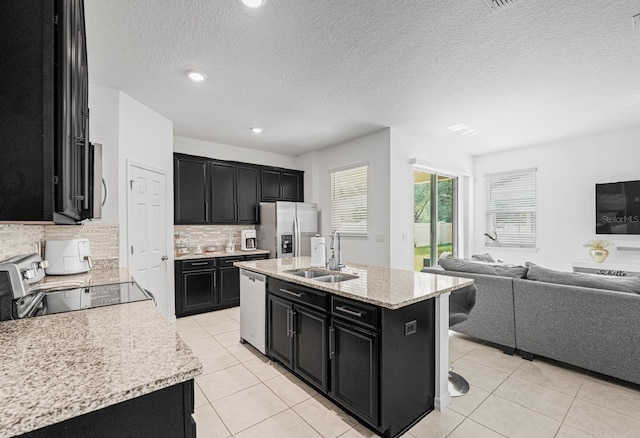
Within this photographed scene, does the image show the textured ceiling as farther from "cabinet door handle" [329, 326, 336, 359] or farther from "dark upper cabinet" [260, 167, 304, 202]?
"cabinet door handle" [329, 326, 336, 359]

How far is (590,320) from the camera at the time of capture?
2.54m

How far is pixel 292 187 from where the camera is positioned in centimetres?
604

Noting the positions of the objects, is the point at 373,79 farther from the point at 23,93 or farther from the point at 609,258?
the point at 609,258

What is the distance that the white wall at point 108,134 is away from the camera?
10.1 ft

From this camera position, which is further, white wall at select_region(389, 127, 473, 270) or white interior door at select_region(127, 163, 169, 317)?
white wall at select_region(389, 127, 473, 270)

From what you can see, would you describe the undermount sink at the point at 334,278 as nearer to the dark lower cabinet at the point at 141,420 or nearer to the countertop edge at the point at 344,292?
the countertop edge at the point at 344,292

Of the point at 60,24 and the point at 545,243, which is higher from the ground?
the point at 60,24

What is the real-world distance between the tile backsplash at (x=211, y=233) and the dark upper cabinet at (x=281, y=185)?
0.74 m

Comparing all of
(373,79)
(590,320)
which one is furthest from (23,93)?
(590,320)

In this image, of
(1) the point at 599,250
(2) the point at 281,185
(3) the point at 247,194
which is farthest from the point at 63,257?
(1) the point at 599,250

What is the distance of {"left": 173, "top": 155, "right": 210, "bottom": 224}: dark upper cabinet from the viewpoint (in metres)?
4.64

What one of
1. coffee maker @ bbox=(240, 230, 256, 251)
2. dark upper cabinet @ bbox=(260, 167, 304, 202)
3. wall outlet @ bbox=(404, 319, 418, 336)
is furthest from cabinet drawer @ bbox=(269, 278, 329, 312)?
dark upper cabinet @ bbox=(260, 167, 304, 202)

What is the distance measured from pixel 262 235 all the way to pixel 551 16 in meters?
4.66

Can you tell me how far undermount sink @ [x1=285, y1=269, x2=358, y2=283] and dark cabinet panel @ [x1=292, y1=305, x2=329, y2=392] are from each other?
0.40 meters
